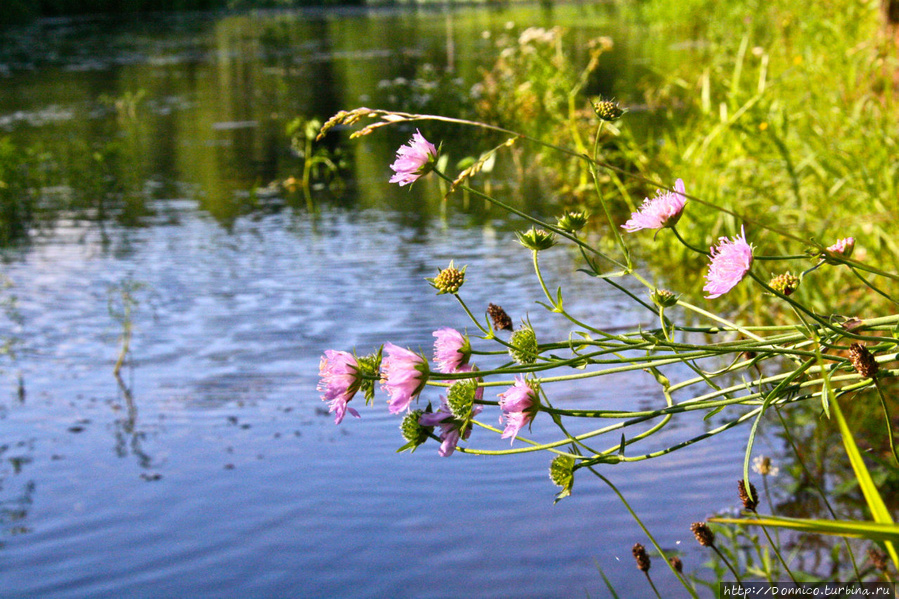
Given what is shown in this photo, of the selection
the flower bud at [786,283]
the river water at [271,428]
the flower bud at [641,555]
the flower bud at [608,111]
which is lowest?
the river water at [271,428]

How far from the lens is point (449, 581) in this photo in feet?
7.79

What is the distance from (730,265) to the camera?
1.01 metres

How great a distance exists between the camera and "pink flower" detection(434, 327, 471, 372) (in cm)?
107

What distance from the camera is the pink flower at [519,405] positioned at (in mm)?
1017

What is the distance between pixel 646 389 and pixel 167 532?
5.85 feet

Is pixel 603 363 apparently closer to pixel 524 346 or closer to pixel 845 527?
pixel 524 346

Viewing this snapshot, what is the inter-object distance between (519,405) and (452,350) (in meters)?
0.10

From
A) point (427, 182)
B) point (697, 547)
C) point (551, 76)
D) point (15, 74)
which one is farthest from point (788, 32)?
point (15, 74)

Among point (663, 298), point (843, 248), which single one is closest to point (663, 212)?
point (663, 298)

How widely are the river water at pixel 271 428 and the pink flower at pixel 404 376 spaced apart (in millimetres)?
469

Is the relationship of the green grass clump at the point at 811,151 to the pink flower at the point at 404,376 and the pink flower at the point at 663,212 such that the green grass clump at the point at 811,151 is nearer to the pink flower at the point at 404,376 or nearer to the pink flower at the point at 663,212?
the pink flower at the point at 663,212

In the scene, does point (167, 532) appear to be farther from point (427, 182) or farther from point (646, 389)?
point (427, 182)

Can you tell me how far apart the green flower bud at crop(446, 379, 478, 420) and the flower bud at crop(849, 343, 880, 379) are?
37 cm

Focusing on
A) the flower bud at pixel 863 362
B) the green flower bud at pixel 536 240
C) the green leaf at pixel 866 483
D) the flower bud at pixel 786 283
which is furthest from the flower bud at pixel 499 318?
the green leaf at pixel 866 483
